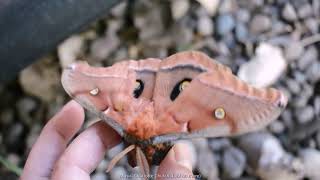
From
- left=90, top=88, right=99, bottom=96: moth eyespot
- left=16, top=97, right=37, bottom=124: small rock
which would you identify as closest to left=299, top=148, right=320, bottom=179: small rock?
left=16, top=97, right=37, bottom=124: small rock

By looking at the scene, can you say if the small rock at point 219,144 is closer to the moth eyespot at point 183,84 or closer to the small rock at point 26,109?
the small rock at point 26,109

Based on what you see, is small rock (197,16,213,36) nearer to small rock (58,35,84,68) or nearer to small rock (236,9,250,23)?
small rock (236,9,250,23)

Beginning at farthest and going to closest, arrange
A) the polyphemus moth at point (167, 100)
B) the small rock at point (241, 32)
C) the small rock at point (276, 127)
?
1. the small rock at point (241, 32)
2. the small rock at point (276, 127)
3. the polyphemus moth at point (167, 100)

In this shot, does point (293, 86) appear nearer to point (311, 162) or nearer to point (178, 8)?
point (311, 162)

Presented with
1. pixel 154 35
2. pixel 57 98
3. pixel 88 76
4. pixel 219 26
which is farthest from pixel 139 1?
pixel 88 76

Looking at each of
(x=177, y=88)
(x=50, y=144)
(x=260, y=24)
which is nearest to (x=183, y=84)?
(x=177, y=88)

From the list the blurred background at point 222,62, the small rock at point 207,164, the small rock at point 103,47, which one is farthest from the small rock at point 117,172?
Answer: the small rock at point 103,47

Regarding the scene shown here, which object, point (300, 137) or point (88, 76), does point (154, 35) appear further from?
point (88, 76)
